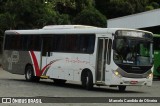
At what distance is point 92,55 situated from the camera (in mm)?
23203

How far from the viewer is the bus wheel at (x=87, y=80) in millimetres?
23062

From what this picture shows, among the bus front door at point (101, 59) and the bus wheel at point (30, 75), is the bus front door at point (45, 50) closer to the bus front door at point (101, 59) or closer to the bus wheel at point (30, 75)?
the bus wheel at point (30, 75)

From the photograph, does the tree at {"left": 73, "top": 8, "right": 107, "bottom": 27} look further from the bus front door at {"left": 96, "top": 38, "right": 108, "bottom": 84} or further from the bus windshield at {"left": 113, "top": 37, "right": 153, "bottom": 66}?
the bus front door at {"left": 96, "top": 38, "right": 108, "bottom": 84}

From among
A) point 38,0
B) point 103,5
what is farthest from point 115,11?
point 38,0

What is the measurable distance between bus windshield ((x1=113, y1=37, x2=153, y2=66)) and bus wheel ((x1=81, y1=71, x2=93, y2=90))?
1630mm

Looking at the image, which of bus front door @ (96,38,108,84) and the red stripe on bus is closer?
bus front door @ (96,38,108,84)

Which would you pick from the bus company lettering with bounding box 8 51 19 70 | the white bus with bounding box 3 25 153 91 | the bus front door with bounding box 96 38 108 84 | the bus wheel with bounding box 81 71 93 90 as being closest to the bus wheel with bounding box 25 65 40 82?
the white bus with bounding box 3 25 153 91

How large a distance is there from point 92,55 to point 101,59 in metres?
0.53

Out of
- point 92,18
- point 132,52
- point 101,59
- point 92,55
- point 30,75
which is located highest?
point 92,18

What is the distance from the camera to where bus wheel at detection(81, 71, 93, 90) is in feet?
75.7

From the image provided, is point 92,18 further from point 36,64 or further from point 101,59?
point 101,59

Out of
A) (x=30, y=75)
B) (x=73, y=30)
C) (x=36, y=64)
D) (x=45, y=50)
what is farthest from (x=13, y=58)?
(x=73, y=30)

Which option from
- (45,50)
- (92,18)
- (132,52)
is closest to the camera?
(132,52)

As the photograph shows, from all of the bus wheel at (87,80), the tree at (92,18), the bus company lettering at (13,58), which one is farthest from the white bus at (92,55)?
the tree at (92,18)
